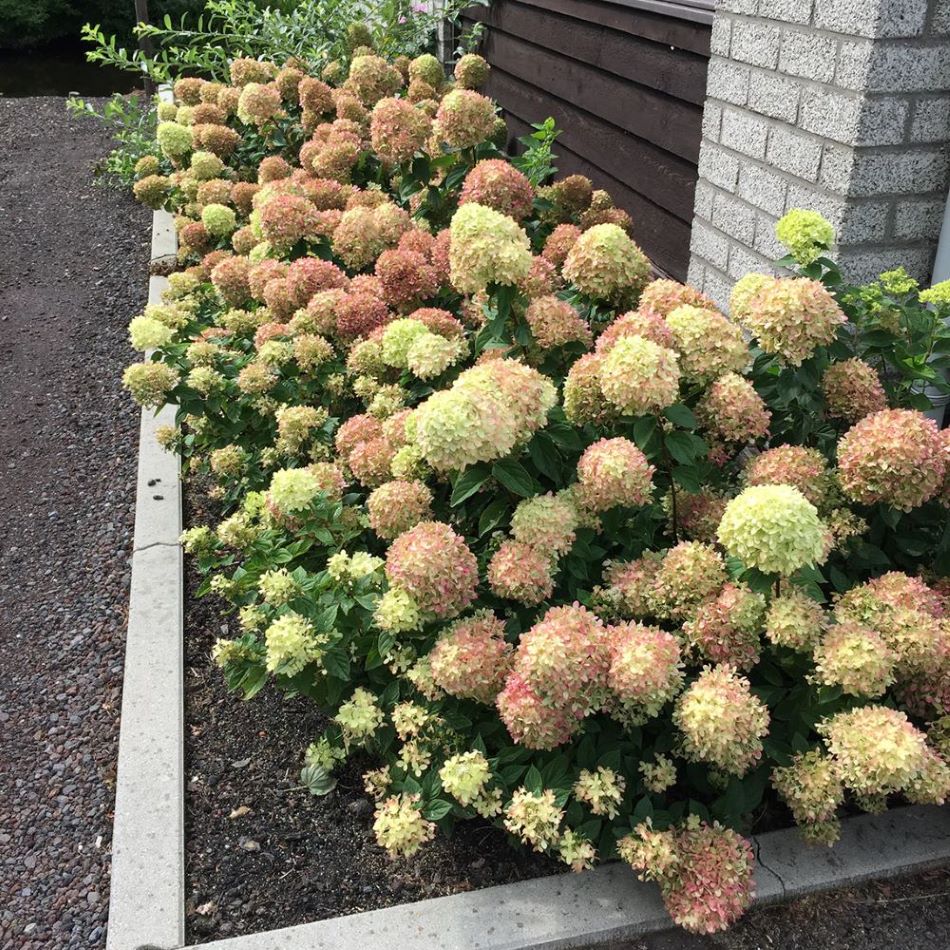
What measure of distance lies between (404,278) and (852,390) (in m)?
1.38

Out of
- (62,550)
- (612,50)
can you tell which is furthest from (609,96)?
(62,550)

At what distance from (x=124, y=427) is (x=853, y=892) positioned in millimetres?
3220

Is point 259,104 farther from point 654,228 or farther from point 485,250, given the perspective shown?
point 485,250

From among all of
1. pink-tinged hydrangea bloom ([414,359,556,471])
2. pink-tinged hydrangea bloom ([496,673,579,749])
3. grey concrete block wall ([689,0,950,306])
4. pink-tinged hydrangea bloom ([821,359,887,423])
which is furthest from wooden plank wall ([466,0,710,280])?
pink-tinged hydrangea bloom ([496,673,579,749])

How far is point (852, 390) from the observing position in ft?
6.58

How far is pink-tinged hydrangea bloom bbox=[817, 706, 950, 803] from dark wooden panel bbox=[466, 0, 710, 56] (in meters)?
2.38

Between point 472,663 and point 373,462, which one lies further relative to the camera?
point 373,462

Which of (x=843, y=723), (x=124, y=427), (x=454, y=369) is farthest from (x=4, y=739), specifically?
(x=843, y=723)

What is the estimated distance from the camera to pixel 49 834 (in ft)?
7.02

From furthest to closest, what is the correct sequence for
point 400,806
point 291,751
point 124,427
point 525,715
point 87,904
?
point 124,427 < point 291,751 < point 87,904 < point 400,806 < point 525,715

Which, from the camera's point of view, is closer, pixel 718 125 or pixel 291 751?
pixel 291 751

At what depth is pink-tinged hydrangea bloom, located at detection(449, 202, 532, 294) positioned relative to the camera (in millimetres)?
1987

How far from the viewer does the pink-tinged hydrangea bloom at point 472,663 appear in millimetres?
1771

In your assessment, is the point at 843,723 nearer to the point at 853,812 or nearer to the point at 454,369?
the point at 853,812
